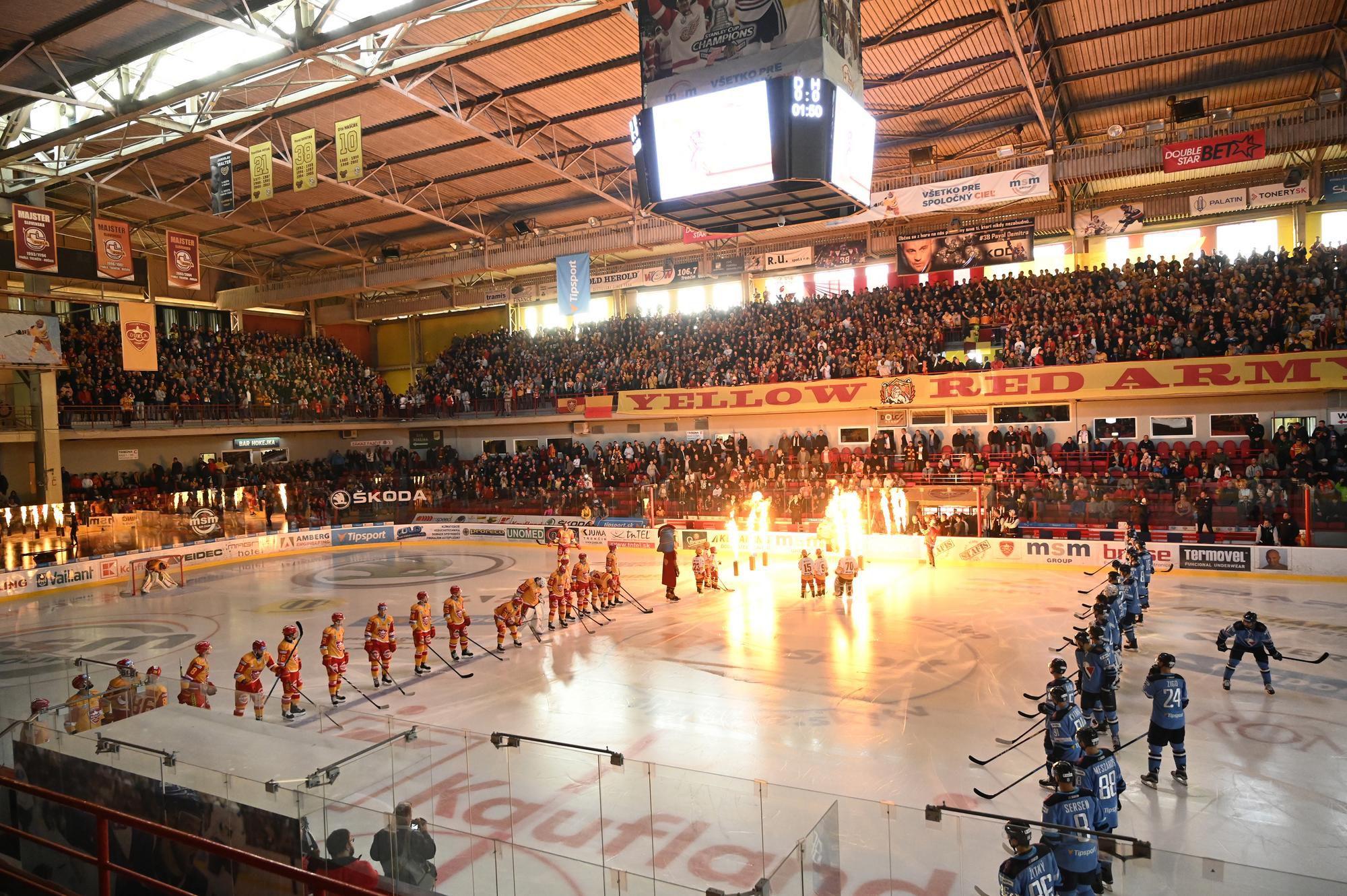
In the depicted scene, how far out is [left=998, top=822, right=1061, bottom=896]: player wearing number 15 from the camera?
240 inches

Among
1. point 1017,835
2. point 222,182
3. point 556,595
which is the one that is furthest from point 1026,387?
point 222,182

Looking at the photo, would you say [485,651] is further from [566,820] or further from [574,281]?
[574,281]

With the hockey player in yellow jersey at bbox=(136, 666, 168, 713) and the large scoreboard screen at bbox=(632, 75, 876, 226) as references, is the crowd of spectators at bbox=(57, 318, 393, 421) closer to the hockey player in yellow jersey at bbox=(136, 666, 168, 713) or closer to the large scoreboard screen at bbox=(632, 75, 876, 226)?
the hockey player in yellow jersey at bbox=(136, 666, 168, 713)

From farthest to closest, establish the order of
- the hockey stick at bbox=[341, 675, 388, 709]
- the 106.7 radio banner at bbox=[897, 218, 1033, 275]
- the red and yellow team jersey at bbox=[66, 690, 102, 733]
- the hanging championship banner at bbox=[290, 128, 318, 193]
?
the 106.7 radio banner at bbox=[897, 218, 1033, 275] < the hanging championship banner at bbox=[290, 128, 318, 193] < the hockey stick at bbox=[341, 675, 388, 709] < the red and yellow team jersey at bbox=[66, 690, 102, 733]

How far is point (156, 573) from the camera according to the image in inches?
1012

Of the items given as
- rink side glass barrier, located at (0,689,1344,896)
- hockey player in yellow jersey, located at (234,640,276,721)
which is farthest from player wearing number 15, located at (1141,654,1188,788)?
hockey player in yellow jersey, located at (234,640,276,721)

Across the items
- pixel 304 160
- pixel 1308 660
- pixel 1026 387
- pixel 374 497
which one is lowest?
pixel 1308 660

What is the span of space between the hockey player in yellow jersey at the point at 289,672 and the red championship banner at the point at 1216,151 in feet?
84.8

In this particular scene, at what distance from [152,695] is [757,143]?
1050 centimetres

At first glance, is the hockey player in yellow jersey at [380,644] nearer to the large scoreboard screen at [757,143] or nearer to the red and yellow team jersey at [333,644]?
the red and yellow team jersey at [333,644]

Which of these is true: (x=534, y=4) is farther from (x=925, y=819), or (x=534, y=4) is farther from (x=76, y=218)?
(x=76, y=218)

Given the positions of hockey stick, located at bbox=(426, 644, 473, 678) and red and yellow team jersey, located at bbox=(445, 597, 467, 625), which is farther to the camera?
red and yellow team jersey, located at bbox=(445, 597, 467, 625)

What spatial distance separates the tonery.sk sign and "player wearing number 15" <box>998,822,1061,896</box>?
32.6 m

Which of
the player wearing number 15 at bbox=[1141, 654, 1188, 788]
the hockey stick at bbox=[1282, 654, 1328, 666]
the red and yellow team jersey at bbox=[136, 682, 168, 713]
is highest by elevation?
the red and yellow team jersey at bbox=[136, 682, 168, 713]
